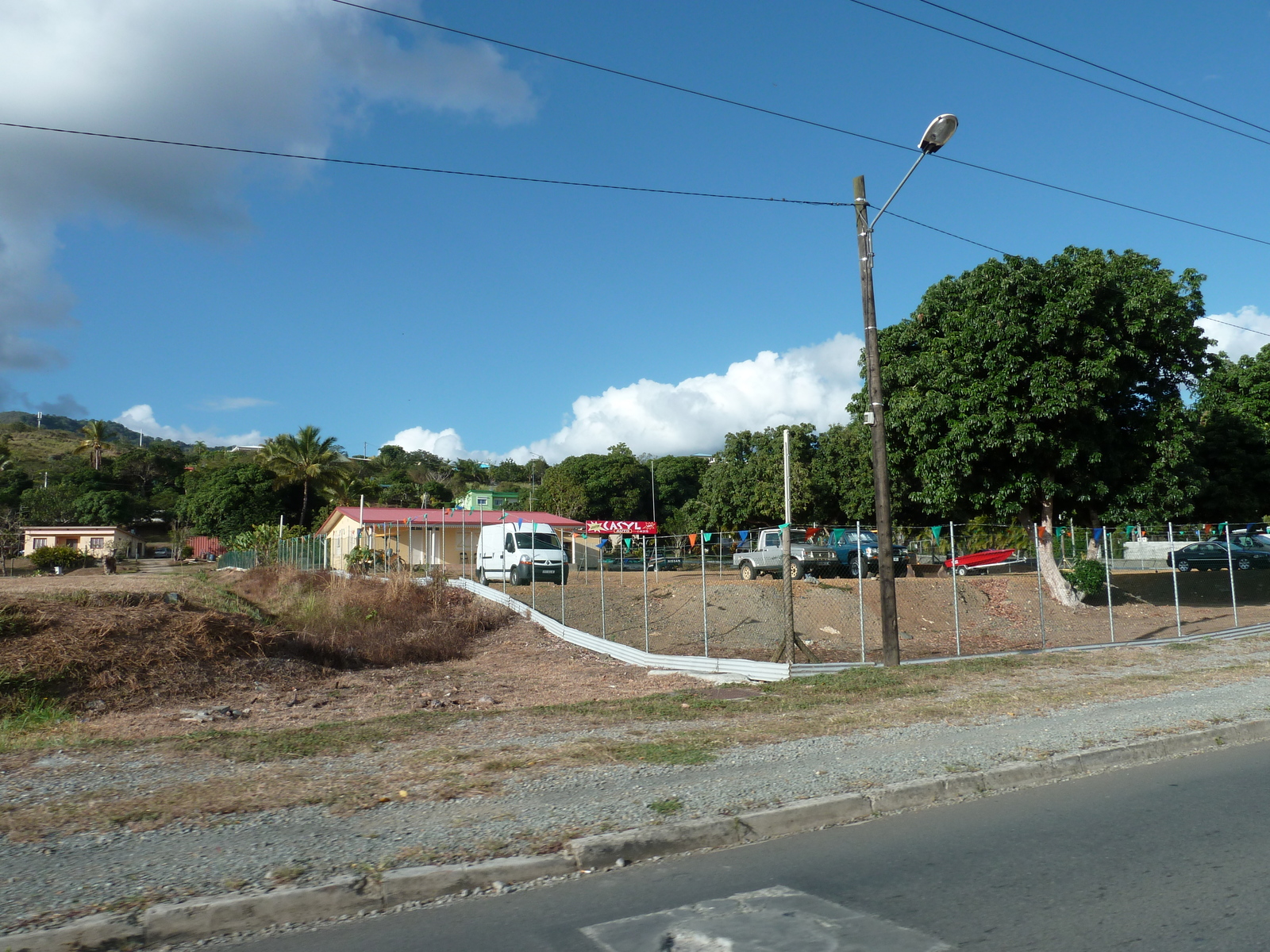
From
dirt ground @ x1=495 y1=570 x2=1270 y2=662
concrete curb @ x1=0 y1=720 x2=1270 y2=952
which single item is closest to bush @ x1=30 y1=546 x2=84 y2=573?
dirt ground @ x1=495 y1=570 x2=1270 y2=662

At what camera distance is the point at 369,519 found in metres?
43.2

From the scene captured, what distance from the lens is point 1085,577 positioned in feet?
76.8

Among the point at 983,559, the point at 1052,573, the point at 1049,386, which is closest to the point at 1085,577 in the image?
the point at 1052,573

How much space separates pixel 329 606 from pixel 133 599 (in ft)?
18.2

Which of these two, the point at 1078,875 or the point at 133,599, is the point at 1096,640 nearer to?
the point at 1078,875

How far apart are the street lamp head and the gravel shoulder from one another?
725 cm

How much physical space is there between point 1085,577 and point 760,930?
72.7ft

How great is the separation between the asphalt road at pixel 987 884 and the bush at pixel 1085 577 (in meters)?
18.3

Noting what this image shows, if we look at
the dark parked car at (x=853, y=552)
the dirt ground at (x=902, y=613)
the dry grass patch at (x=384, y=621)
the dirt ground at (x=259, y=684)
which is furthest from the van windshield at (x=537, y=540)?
the dirt ground at (x=259, y=684)

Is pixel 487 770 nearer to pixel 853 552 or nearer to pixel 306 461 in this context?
pixel 853 552

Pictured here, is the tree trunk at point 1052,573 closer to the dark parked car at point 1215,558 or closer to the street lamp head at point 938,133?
the dark parked car at point 1215,558

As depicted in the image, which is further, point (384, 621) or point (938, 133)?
point (384, 621)

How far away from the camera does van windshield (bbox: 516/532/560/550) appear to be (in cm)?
2956

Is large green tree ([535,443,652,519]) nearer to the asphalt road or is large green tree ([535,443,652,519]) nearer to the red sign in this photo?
the red sign
